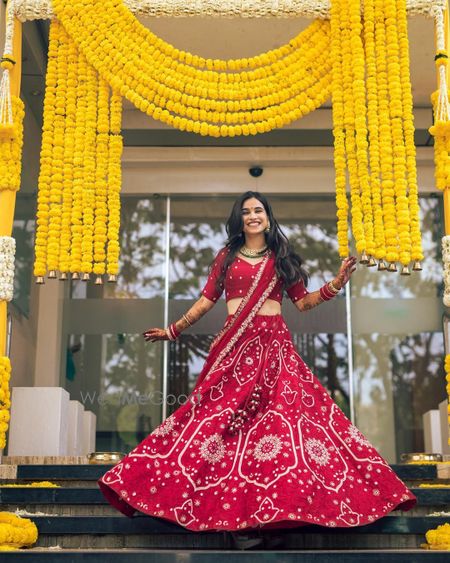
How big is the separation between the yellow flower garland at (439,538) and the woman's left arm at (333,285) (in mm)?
1408

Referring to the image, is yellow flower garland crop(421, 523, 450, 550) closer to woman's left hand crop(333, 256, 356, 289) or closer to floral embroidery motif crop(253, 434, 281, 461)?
floral embroidery motif crop(253, 434, 281, 461)

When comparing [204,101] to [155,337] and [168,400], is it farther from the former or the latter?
[168,400]

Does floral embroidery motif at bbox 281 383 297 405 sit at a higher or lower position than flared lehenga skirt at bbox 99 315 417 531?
higher

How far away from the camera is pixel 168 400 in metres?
9.53

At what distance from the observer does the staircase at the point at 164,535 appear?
3.85 meters

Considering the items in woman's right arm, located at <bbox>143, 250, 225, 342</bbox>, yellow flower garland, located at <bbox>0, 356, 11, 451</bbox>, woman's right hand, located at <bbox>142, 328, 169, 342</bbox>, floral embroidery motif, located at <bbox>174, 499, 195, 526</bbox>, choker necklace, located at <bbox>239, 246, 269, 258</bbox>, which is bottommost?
floral embroidery motif, located at <bbox>174, 499, 195, 526</bbox>

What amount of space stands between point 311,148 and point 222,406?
551 centimetres

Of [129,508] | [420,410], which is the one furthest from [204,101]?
[420,410]

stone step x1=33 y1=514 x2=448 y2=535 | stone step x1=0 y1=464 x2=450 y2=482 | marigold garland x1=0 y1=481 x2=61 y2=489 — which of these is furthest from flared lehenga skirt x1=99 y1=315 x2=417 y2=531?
stone step x1=0 y1=464 x2=450 y2=482

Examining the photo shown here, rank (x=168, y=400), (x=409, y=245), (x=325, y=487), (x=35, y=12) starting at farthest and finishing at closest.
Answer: (x=168, y=400) < (x=35, y=12) < (x=409, y=245) < (x=325, y=487)

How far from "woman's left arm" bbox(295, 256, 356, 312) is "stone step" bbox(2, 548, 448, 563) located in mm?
1691

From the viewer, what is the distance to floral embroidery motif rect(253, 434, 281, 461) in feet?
14.6

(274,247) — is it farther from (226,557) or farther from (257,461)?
(226,557)

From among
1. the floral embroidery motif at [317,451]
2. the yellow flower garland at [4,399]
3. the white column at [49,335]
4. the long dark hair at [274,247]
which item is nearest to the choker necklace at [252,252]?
the long dark hair at [274,247]
